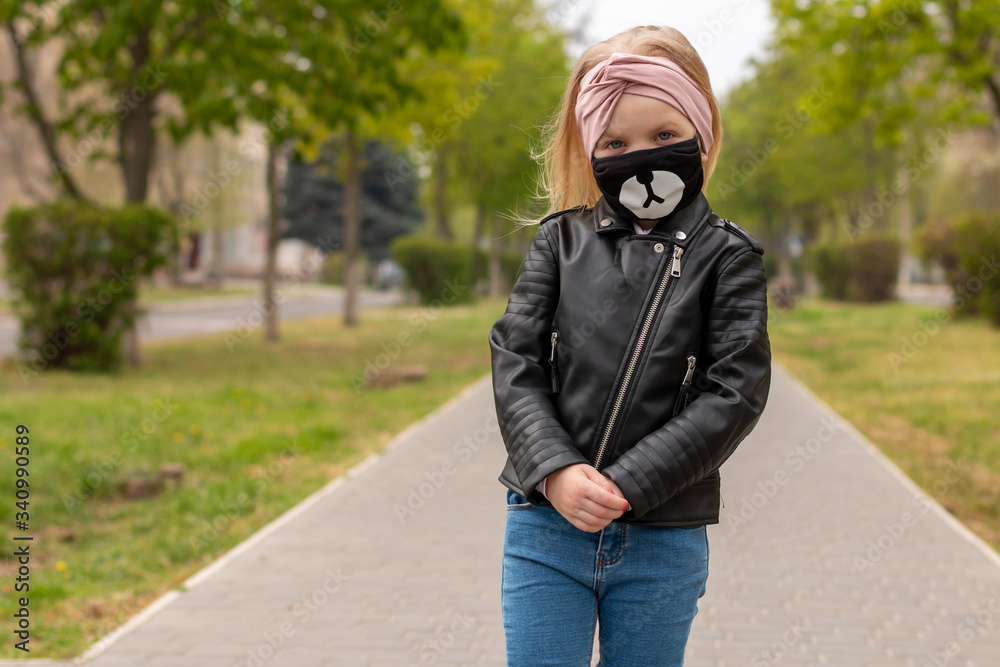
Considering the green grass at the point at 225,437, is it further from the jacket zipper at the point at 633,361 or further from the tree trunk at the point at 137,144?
the jacket zipper at the point at 633,361

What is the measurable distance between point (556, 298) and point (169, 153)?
39.3m

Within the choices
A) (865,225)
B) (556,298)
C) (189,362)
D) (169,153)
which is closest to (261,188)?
(169,153)

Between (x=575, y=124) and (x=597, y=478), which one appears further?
(x=575, y=124)

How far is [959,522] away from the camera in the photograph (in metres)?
6.33

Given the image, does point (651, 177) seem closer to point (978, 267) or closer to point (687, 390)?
point (687, 390)

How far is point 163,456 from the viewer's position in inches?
307

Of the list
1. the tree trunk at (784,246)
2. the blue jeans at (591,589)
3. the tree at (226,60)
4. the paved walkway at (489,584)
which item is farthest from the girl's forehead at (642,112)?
the tree trunk at (784,246)

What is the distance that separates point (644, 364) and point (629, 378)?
1.6 inches

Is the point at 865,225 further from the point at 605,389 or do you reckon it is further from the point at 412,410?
the point at 605,389

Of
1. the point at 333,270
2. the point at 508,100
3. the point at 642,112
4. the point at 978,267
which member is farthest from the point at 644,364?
the point at 333,270

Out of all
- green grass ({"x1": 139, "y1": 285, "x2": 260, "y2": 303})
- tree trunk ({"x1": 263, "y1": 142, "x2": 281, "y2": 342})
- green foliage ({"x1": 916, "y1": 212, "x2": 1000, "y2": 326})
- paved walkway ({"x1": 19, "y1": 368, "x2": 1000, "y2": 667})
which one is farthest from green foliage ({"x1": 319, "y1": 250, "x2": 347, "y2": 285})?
paved walkway ({"x1": 19, "y1": 368, "x2": 1000, "y2": 667})

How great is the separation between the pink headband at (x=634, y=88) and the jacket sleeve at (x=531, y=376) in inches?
10.9

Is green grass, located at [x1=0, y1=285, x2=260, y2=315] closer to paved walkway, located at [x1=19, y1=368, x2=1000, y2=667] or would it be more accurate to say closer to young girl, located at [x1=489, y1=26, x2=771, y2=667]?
paved walkway, located at [x1=19, y1=368, x2=1000, y2=667]

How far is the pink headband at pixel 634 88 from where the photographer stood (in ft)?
6.77
